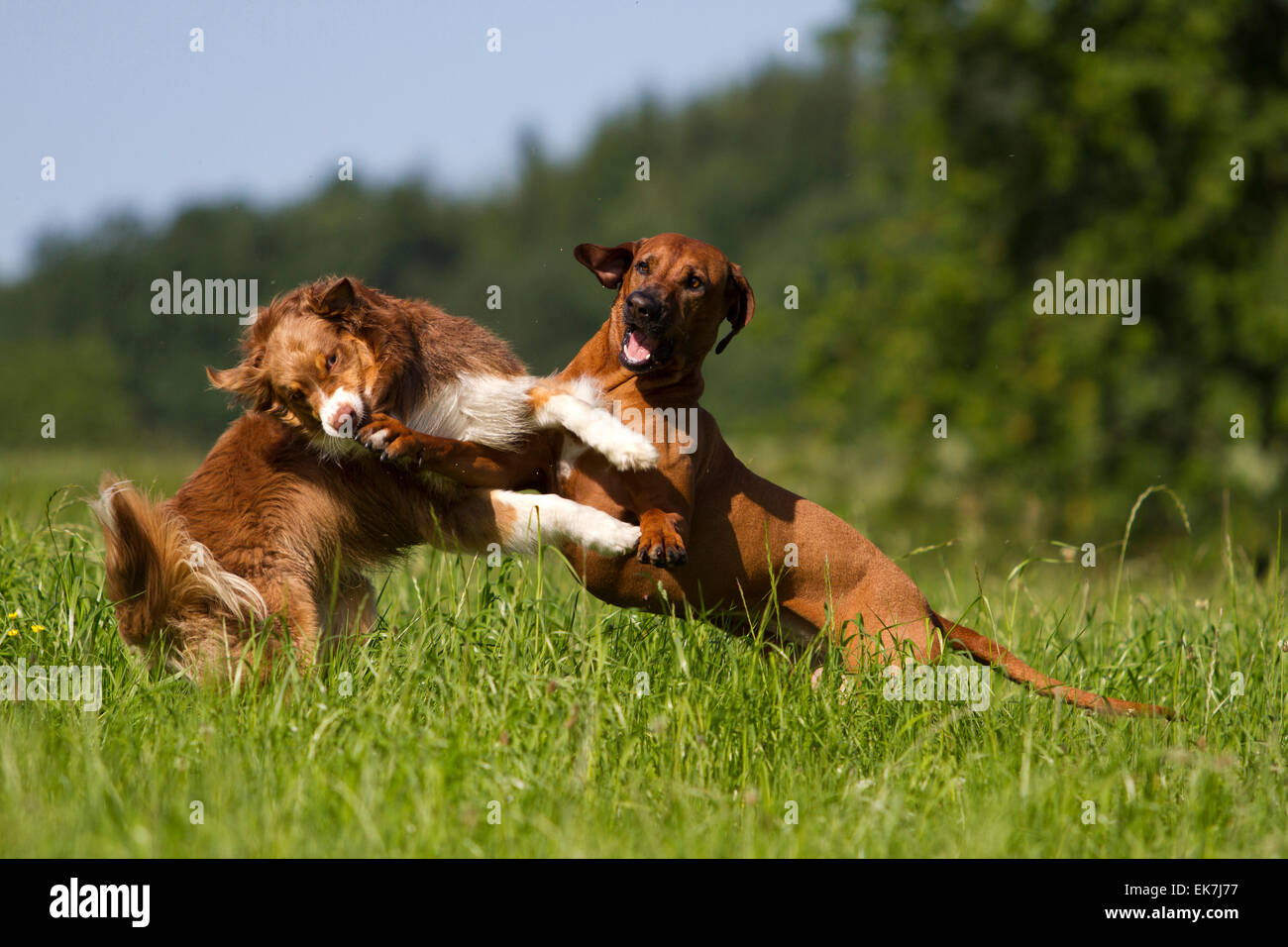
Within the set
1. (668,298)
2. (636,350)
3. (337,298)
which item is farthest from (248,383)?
(668,298)

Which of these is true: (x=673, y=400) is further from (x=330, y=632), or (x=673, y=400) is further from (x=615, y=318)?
(x=330, y=632)

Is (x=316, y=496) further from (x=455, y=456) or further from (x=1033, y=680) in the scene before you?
(x=1033, y=680)

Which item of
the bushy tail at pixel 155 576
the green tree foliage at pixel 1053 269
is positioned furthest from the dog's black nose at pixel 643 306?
the green tree foliage at pixel 1053 269

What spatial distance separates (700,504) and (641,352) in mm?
610

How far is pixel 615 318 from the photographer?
13.9ft

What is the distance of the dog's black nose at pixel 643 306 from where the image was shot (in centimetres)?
400

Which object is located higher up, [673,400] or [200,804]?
[673,400]

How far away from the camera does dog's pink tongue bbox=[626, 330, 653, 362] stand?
4137 millimetres

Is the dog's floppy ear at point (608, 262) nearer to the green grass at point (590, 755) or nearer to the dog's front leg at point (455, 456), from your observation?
the dog's front leg at point (455, 456)

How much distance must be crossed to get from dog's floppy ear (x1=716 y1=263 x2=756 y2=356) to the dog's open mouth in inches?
13.7

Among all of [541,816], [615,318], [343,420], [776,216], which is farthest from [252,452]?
[776,216]

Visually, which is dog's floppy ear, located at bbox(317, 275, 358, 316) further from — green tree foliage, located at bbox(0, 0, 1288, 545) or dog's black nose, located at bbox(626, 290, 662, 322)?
green tree foliage, located at bbox(0, 0, 1288, 545)

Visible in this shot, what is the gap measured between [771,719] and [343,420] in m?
1.69

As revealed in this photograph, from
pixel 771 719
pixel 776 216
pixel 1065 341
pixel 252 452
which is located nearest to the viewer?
pixel 771 719
